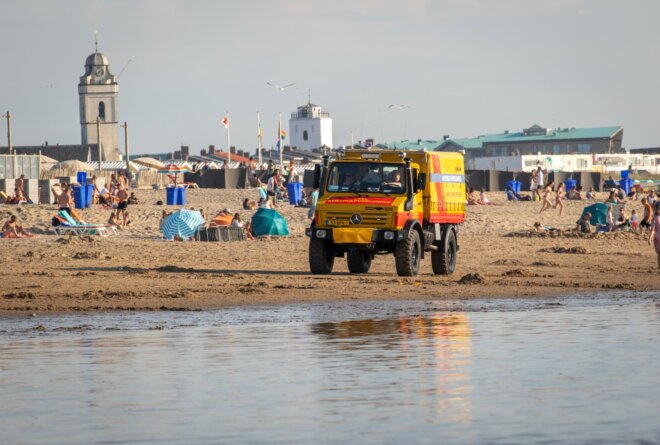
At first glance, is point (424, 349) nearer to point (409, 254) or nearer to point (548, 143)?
point (409, 254)

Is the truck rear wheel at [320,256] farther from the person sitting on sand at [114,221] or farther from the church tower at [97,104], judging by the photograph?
the church tower at [97,104]

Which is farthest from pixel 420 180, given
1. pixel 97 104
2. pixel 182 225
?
pixel 97 104

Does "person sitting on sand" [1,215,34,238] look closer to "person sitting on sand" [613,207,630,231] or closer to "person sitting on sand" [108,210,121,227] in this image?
"person sitting on sand" [108,210,121,227]

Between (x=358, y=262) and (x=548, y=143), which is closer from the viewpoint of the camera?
(x=358, y=262)

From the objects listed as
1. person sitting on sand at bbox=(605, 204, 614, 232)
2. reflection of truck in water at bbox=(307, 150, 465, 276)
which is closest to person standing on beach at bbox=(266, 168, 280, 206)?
person sitting on sand at bbox=(605, 204, 614, 232)

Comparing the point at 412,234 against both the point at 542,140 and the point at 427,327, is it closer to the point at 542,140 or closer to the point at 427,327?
the point at 427,327

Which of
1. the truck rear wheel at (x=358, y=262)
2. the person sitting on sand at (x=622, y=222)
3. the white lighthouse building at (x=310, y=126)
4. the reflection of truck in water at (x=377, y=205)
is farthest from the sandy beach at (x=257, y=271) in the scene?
the white lighthouse building at (x=310, y=126)

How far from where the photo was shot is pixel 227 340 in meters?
14.6

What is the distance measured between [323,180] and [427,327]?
6.02 m

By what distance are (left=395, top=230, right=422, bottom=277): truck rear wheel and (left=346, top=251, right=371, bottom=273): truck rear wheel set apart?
126 centimetres

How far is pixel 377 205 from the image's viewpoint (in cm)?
2095

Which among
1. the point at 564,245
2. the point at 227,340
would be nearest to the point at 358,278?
the point at 227,340

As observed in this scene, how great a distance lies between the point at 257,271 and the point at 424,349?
10538 millimetres

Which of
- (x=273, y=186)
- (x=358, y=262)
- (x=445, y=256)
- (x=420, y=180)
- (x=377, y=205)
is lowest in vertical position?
(x=358, y=262)
